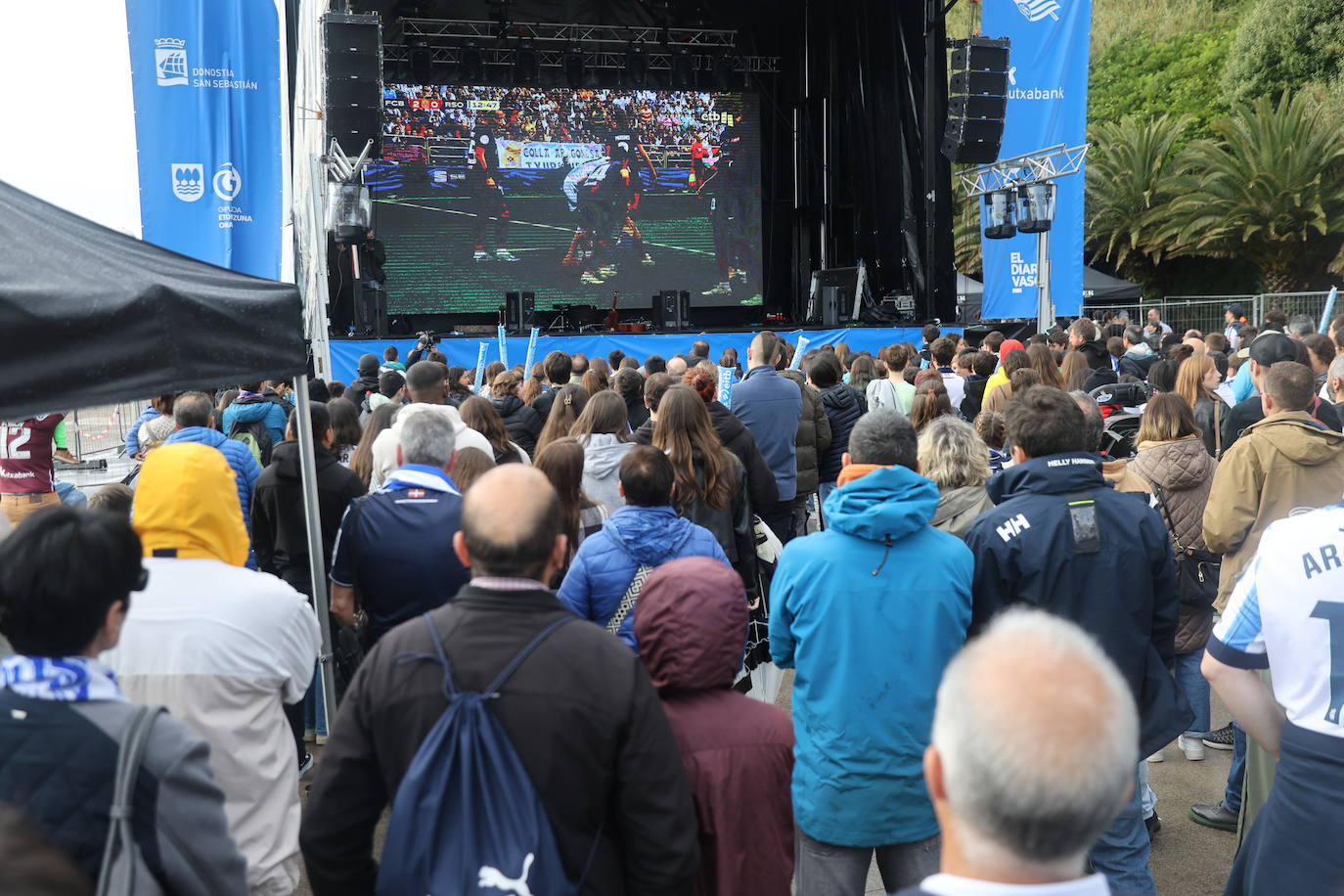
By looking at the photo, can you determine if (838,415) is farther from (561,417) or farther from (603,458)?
(603,458)

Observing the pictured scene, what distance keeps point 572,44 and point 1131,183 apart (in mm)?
17283

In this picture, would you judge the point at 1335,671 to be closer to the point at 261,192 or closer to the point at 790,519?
the point at 790,519

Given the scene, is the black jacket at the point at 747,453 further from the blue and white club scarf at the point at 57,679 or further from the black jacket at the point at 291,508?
the blue and white club scarf at the point at 57,679

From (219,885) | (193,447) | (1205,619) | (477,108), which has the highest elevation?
(477,108)

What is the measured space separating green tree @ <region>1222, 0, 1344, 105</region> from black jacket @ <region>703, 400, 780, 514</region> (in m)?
27.7

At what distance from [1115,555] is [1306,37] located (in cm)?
3088

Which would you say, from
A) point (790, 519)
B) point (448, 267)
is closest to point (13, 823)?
point (790, 519)

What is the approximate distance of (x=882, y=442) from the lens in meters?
2.89

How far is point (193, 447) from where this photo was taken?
2.71m

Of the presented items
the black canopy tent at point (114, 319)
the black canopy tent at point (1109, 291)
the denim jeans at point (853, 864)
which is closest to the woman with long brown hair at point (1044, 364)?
the denim jeans at point (853, 864)

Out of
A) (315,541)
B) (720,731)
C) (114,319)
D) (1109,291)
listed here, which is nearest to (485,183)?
(315,541)

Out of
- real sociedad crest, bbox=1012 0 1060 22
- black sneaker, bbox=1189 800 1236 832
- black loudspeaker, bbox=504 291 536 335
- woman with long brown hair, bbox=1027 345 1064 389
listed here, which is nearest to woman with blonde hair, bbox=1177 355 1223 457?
woman with long brown hair, bbox=1027 345 1064 389

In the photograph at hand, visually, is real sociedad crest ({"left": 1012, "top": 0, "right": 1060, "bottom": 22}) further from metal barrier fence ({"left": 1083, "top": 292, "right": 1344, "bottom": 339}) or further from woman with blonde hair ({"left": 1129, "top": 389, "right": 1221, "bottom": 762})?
woman with blonde hair ({"left": 1129, "top": 389, "right": 1221, "bottom": 762})

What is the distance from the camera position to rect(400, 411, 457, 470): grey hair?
365 cm
